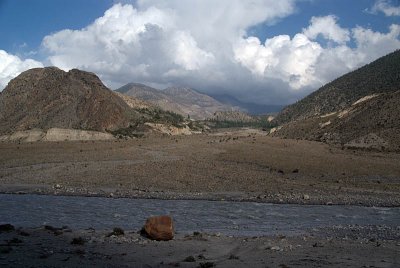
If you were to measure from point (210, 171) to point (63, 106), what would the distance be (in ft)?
206

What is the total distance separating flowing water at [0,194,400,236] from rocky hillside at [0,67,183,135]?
60107 mm

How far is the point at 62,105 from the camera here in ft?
318

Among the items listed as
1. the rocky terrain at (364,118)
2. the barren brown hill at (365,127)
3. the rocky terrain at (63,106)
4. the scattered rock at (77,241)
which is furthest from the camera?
the rocky terrain at (63,106)


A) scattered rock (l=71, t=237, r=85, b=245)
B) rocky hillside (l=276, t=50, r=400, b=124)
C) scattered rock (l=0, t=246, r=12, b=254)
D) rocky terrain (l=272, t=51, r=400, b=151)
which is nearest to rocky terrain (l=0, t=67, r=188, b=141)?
rocky terrain (l=272, t=51, r=400, b=151)

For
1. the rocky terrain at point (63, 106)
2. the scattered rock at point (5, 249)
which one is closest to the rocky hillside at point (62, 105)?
the rocky terrain at point (63, 106)

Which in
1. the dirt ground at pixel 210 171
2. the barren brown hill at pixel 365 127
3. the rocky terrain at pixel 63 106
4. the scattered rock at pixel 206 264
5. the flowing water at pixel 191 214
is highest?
the rocky terrain at pixel 63 106

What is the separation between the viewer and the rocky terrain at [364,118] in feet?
186

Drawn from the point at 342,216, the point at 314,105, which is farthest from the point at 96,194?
the point at 314,105

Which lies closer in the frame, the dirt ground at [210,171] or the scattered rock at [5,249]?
the scattered rock at [5,249]

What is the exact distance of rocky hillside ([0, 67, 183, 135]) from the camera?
91.7 metres

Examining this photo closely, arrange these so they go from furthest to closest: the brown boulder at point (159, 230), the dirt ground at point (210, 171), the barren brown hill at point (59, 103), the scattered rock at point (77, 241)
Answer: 1. the barren brown hill at point (59, 103)
2. the dirt ground at point (210, 171)
3. the brown boulder at point (159, 230)
4. the scattered rock at point (77, 241)

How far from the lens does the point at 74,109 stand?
95.6m

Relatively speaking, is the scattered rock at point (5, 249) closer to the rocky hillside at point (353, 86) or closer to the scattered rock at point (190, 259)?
the scattered rock at point (190, 259)

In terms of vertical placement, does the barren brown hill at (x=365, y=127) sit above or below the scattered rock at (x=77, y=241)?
above
